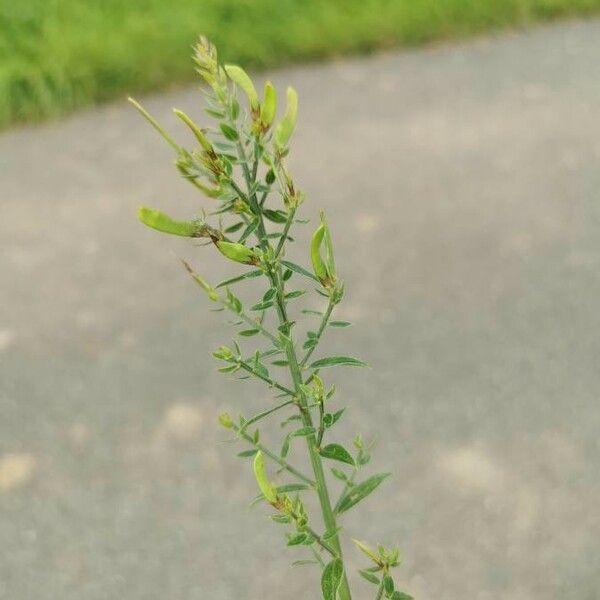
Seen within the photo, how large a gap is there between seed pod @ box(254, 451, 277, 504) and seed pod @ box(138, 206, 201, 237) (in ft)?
0.40

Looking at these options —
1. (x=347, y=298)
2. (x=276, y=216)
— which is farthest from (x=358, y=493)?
(x=347, y=298)

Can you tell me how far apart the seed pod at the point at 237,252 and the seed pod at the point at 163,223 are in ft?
0.05

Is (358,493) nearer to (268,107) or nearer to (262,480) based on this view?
(262,480)

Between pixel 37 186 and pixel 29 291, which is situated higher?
pixel 37 186

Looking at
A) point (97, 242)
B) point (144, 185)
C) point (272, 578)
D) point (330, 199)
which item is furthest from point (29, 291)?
point (272, 578)

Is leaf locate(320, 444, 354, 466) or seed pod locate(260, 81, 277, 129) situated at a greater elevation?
seed pod locate(260, 81, 277, 129)

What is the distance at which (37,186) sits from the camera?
227 cm

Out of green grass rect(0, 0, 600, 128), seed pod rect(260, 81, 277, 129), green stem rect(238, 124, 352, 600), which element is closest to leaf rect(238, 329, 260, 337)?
green stem rect(238, 124, 352, 600)

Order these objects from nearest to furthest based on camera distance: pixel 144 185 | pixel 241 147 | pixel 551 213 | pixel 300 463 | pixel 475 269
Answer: pixel 241 147 → pixel 300 463 → pixel 475 269 → pixel 551 213 → pixel 144 185

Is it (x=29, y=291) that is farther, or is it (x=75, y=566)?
(x=29, y=291)

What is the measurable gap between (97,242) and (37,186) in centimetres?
34

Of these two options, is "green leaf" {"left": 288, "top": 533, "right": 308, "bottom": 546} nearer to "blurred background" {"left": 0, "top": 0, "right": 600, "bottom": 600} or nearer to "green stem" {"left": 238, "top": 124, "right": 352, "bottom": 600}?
"green stem" {"left": 238, "top": 124, "right": 352, "bottom": 600}

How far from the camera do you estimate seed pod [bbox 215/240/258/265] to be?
405mm

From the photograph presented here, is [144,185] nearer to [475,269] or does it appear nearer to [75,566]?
[475,269]
